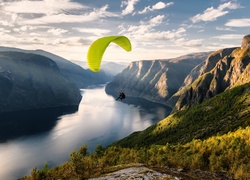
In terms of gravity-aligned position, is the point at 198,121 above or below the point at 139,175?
below

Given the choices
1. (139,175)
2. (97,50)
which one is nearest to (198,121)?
(97,50)

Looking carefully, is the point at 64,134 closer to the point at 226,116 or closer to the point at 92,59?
the point at 226,116

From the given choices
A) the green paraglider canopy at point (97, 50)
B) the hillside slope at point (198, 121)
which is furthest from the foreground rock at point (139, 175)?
the hillside slope at point (198, 121)

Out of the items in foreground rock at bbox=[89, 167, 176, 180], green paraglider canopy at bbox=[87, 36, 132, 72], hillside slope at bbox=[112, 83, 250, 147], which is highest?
green paraglider canopy at bbox=[87, 36, 132, 72]

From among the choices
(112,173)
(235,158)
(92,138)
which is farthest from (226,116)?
(112,173)

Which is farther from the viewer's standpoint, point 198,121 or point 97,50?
point 198,121

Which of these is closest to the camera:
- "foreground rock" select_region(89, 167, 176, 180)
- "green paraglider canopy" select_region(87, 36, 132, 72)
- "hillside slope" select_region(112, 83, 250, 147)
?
"foreground rock" select_region(89, 167, 176, 180)

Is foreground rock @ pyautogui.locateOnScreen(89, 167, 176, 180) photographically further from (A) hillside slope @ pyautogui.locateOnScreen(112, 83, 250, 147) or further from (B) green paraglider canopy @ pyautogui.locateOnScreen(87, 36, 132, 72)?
(A) hillside slope @ pyautogui.locateOnScreen(112, 83, 250, 147)

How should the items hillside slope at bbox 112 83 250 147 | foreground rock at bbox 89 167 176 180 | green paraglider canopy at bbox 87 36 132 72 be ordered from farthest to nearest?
1. hillside slope at bbox 112 83 250 147
2. green paraglider canopy at bbox 87 36 132 72
3. foreground rock at bbox 89 167 176 180

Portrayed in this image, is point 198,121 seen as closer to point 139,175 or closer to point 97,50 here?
point 97,50

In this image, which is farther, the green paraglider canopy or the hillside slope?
the hillside slope

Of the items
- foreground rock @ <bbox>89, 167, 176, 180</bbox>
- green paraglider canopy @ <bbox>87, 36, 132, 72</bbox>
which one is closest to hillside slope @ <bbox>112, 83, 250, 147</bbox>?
foreground rock @ <bbox>89, 167, 176, 180</bbox>

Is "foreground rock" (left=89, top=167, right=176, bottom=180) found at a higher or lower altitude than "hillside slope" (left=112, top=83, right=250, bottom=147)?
higher
